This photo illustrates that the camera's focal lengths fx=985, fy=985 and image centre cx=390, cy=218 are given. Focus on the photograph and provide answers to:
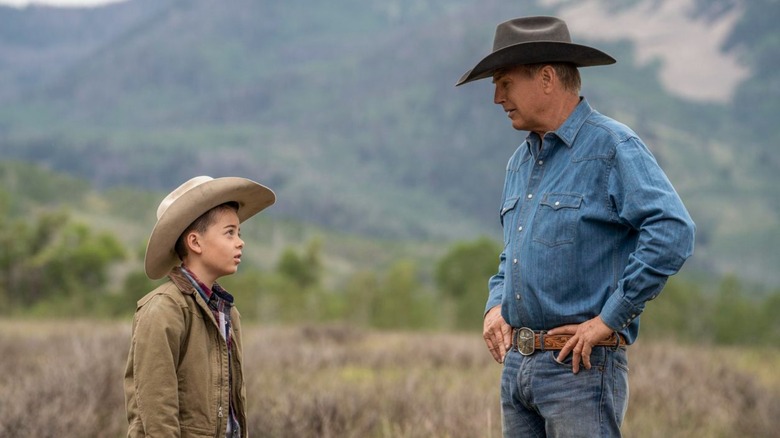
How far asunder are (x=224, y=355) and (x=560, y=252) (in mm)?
1262

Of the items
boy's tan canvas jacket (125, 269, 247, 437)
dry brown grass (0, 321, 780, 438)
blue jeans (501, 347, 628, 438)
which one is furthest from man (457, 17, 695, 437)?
boy's tan canvas jacket (125, 269, 247, 437)

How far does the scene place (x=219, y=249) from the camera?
3.58 m

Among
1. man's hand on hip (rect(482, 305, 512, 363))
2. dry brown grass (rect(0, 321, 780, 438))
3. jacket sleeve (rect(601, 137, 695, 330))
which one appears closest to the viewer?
jacket sleeve (rect(601, 137, 695, 330))

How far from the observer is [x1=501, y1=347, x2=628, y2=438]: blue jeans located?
344 cm

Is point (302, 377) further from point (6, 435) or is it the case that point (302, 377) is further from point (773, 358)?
point (773, 358)

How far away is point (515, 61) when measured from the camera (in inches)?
144

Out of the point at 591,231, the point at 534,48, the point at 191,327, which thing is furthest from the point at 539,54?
the point at 191,327

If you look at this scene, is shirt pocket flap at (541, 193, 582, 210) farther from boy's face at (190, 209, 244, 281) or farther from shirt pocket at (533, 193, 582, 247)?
boy's face at (190, 209, 244, 281)

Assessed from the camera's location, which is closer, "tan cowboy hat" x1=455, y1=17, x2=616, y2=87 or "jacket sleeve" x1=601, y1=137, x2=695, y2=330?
"jacket sleeve" x1=601, y1=137, x2=695, y2=330

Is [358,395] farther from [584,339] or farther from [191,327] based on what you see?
[584,339]

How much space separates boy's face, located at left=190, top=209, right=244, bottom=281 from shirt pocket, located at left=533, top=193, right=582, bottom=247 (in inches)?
42.9

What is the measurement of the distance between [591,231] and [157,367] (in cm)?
158

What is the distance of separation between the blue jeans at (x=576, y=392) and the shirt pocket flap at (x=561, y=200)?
0.52m

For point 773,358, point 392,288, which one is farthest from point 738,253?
point 773,358
